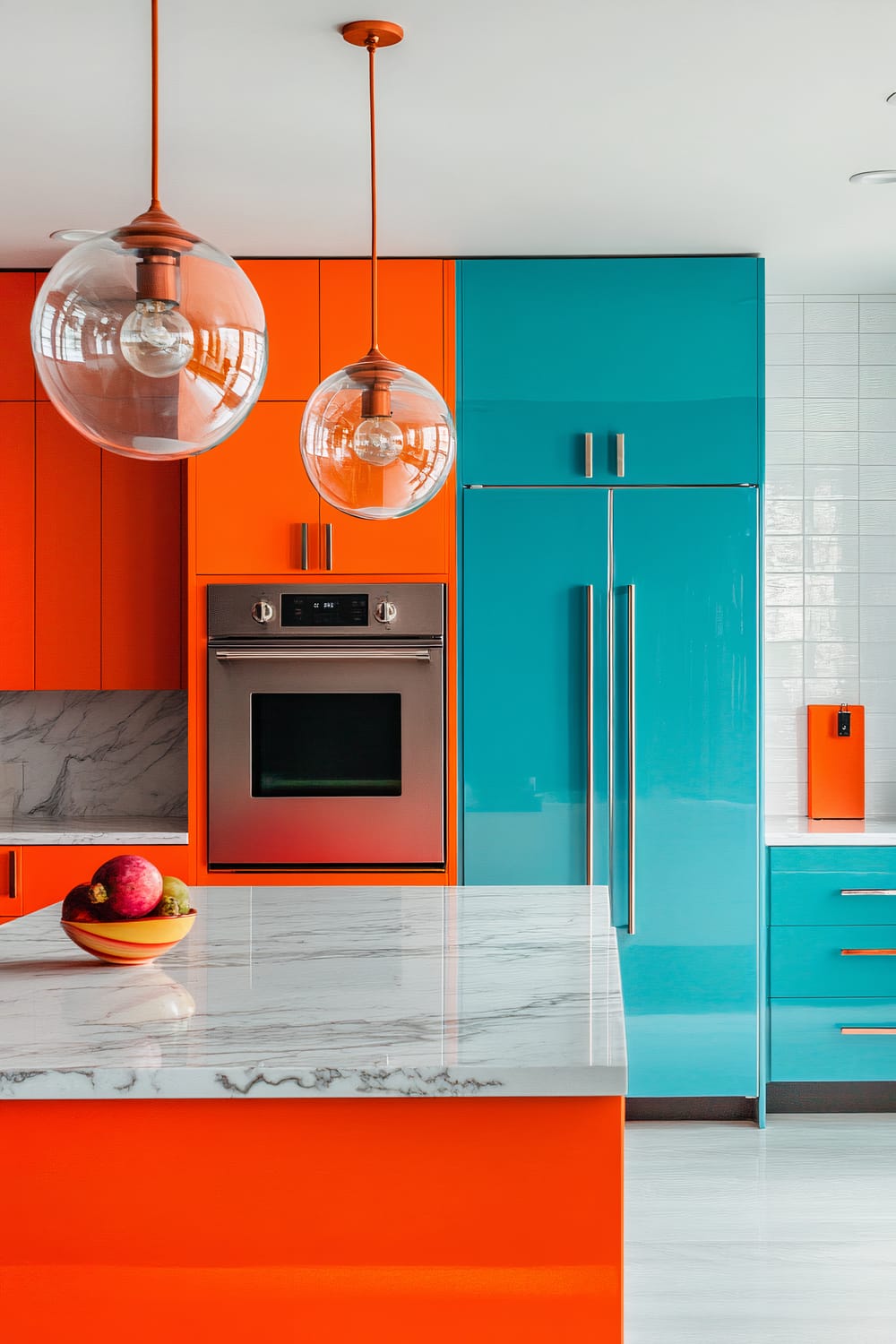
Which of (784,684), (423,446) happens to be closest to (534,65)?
(423,446)

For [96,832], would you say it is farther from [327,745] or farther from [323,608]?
[323,608]

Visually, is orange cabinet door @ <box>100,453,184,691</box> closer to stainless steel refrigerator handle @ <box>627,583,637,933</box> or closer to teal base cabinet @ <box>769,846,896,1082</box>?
stainless steel refrigerator handle @ <box>627,583,637,933</box>

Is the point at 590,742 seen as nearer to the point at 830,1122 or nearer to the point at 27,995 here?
the point at 830,1122

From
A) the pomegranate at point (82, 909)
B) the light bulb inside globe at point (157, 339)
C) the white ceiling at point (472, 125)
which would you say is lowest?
the pomegranate at point (82, 909)

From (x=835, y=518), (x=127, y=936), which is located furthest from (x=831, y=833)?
(x=127, y=936)

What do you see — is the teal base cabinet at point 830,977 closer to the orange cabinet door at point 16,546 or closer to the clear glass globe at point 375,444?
the clear glass globe at point 375,444

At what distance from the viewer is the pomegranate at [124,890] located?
183 cm

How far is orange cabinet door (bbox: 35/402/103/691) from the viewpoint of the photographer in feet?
12.4

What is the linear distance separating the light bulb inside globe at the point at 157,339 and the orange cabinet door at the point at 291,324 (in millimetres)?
2403

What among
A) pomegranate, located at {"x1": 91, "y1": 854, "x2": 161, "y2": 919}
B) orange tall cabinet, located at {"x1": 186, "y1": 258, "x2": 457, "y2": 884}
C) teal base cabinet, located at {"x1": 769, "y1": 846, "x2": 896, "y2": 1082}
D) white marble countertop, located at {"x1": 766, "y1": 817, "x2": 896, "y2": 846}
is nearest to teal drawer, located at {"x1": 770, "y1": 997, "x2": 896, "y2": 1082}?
teal base cabinet, located at {"x1": 769, "y1": 846, "x2": 896, "y2": 1082}

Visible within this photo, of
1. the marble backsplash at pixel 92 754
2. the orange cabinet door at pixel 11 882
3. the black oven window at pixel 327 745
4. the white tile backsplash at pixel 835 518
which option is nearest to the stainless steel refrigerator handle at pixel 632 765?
the black oven window at pixel 327 745

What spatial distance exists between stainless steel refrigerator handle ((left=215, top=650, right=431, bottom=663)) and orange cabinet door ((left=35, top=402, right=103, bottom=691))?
0.52 metres

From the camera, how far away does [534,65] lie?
244 centimetres

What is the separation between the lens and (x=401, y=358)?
3.59m
